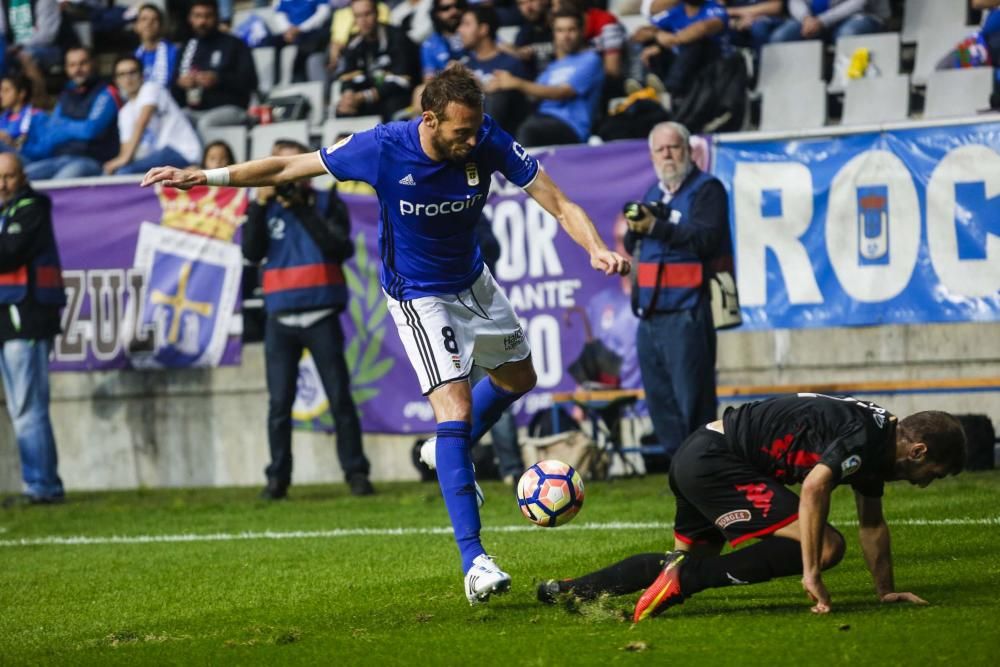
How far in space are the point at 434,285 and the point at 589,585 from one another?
175cm

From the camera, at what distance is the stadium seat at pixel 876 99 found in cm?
1370

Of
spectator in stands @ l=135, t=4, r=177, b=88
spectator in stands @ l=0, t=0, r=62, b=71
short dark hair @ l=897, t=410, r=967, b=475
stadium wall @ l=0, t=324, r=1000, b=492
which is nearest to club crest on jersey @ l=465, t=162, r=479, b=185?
short dark hair @ l=897, t=410, r=967, b=475

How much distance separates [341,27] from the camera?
17.4 meters

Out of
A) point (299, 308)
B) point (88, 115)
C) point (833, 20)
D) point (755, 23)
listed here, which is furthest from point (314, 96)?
point (833, 20)

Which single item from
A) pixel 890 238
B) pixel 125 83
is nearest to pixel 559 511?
pixel 890 238

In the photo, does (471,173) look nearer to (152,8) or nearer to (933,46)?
(933,46)

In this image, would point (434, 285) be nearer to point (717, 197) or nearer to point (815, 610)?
point (815, 610)

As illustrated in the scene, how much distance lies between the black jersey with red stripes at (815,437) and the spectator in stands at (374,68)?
33.5ft

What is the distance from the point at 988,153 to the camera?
39.3 feet

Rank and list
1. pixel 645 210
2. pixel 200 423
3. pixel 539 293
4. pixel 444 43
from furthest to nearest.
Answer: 1. pixel 444 43
2. pixel 200 423
3. pixel 539 293
4. pixel 645 210

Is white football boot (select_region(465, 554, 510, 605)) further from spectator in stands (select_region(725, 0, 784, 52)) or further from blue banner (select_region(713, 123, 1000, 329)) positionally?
spectator in stands (select_region(725, 0, 784, 52))

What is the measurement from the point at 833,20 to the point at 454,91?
900 cm

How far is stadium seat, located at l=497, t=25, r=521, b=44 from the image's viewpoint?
16.1 metres

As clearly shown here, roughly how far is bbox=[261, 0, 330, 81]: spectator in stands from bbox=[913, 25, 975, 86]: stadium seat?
687 centimetres
